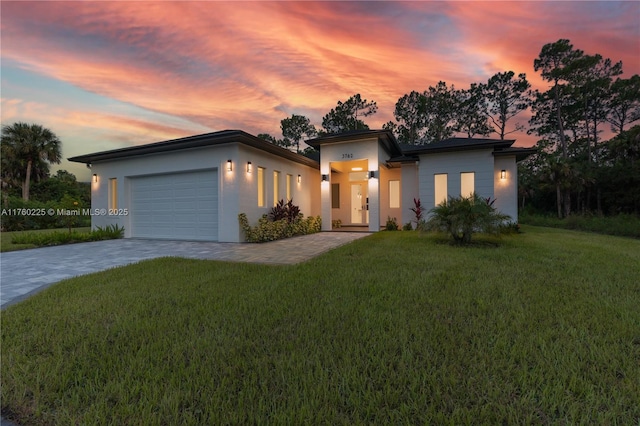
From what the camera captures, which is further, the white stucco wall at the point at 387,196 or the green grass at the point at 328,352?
the white stucco wall at the point at 387,196

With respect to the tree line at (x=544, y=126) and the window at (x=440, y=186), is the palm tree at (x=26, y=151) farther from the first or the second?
the window at (x=440, y=186)

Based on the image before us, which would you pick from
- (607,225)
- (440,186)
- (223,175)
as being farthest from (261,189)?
(607,225)

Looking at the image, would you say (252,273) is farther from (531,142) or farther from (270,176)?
(531,142)

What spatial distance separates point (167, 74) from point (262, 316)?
10.7 m

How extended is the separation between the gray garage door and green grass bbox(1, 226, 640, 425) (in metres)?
5.48

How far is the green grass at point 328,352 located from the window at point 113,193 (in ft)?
28.4

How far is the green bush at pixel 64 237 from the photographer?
27.2 feet

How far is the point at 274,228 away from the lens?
9.49 meters

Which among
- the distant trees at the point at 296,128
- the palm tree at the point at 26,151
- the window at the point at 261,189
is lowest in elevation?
the window at the point at 261,189

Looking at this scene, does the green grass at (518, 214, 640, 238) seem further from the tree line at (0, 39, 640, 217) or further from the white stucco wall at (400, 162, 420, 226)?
the white stucco wall at (400, 162, 420, 226)

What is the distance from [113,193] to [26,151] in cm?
1668

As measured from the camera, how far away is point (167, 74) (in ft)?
32.5

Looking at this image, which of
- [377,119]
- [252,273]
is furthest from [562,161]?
[252,273]

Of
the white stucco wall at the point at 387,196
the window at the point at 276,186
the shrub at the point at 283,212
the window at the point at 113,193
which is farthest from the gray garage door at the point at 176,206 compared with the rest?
the white stucco wall at the point at 387,196
